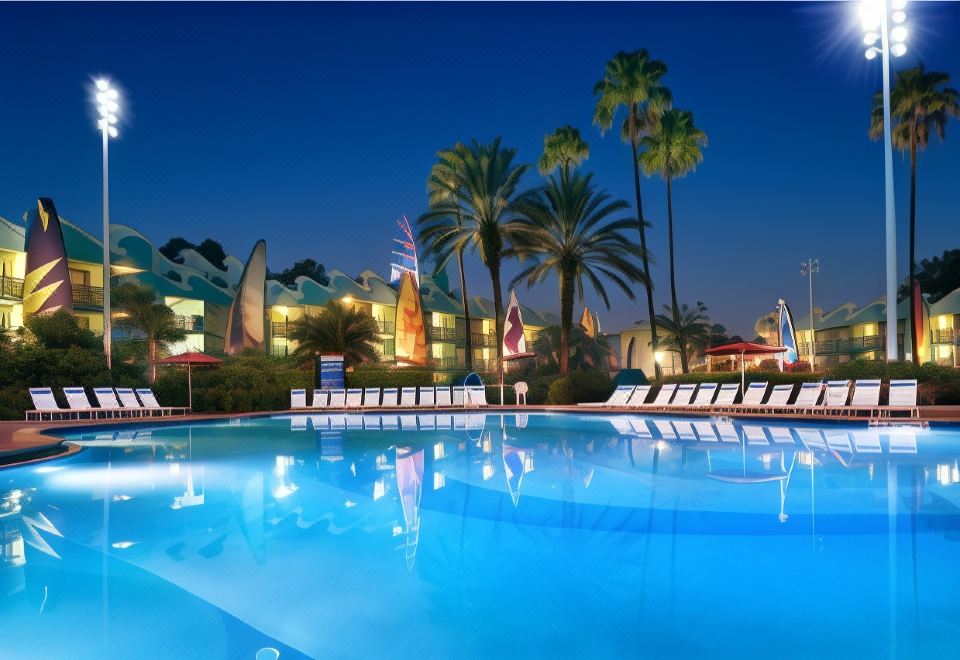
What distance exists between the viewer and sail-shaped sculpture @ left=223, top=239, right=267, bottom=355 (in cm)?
3494

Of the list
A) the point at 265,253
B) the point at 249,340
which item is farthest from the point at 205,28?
the point at 249,340

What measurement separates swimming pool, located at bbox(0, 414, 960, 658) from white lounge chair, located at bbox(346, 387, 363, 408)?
566 inches

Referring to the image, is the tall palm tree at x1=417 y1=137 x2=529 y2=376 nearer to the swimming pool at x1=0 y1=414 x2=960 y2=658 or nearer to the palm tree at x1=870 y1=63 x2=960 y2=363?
the palm tree at x1=870 y1=63 x2=960 y2=363

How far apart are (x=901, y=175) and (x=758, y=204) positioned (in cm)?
1245

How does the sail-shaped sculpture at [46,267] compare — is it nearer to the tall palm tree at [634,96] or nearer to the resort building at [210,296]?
the resort building at [210,296]

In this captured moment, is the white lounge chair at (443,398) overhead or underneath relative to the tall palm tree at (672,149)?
underneath

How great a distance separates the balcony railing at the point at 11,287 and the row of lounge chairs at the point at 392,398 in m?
14.1

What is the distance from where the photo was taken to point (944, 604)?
384 cm

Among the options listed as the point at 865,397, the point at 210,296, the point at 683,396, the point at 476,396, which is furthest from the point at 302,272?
the point at 865,397

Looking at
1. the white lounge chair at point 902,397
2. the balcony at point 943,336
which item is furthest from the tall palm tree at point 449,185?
the balcony at point 943,336

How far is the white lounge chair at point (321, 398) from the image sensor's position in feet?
79.7

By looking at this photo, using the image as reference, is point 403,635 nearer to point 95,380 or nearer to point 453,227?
point 95,380

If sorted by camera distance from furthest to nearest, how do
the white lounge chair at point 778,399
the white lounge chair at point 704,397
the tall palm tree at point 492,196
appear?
the tall palm tree at point 492,196
the white lounge chair at point 704,397
the white lounge chair at point 778,399

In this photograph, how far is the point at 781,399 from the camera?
18.4 metres
